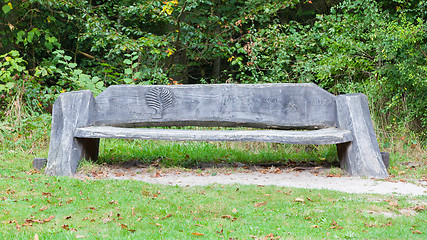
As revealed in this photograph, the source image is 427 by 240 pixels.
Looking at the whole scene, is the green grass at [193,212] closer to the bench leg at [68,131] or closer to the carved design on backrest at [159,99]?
the bench leg at [68,131]

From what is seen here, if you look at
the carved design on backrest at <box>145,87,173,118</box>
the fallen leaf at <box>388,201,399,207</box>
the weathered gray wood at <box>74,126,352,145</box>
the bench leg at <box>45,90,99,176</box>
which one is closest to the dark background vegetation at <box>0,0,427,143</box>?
the bench leg at <box>45,90,99,176</box>

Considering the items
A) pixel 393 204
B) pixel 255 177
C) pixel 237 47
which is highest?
pixel 237 47

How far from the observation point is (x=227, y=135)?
486cm

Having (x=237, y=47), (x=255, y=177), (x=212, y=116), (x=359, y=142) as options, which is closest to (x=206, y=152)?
(x=212, y=116)

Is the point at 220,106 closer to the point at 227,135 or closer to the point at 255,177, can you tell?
the point at 227,135

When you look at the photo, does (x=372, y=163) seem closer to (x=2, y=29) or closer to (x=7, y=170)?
(x=7, y=170)

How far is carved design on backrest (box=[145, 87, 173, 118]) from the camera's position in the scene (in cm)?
550

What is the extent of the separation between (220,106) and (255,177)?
1043 mm

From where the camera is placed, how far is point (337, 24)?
8227mm

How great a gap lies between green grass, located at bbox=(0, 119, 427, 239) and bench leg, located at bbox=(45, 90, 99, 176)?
266 millimetres

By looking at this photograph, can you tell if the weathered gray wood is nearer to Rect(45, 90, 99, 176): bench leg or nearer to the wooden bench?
the wooden bench

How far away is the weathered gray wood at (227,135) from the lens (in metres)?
4.77

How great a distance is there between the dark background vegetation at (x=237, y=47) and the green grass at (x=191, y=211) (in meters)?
2.22

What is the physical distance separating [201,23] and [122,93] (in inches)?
166
